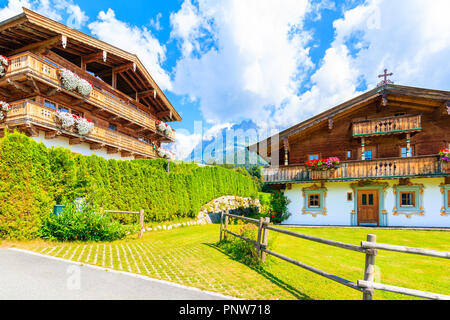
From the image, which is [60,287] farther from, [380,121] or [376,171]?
[380,121]

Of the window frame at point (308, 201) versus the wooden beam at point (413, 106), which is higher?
the wooden beam at point (413, 106)

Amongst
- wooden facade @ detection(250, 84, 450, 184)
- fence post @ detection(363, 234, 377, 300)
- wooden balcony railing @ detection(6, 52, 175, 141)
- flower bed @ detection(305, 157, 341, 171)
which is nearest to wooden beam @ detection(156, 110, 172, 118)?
wooden balcony railing @ detection(6, 52, 175, 141)

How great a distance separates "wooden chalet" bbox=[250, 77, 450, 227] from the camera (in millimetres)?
15461

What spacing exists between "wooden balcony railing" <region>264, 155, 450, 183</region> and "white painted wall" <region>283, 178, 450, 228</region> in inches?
37.0

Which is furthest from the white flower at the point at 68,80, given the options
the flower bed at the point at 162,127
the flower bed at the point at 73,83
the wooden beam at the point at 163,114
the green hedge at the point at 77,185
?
the wooden beam at the point at 163,114

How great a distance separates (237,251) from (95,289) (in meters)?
4.33

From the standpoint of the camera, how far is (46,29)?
1389 cm

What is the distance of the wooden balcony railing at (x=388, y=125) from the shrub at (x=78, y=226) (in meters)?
17.3

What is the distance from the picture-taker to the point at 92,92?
16.6 metres

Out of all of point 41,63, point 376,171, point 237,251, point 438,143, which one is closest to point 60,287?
point 237,251

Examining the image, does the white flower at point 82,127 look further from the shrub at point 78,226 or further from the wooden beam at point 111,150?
the shrub at point 78,226

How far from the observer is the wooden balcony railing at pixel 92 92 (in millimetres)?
12781

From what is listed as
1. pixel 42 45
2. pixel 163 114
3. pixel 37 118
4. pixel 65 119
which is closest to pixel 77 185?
pixel 37 118

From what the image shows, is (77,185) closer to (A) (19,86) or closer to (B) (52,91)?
(B) (52,91)
